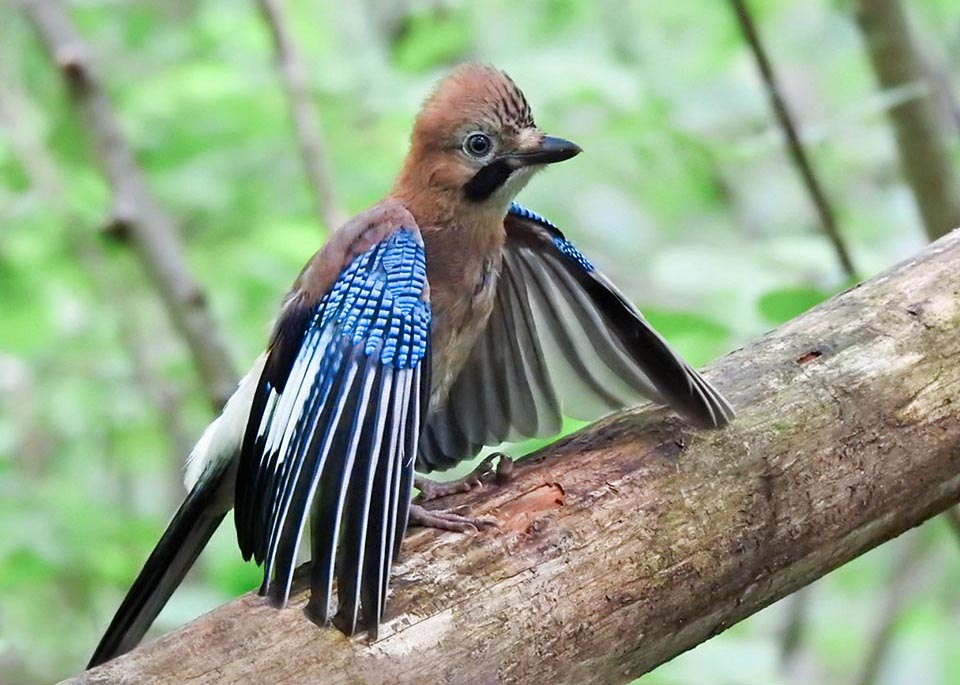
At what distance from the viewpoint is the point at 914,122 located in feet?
11.7

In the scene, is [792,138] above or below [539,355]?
above

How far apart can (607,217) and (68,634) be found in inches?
127

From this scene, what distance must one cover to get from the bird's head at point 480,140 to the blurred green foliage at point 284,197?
61 cm

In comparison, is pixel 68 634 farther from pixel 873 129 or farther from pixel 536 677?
pixel 873 129

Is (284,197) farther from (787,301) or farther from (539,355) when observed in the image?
(787,301)

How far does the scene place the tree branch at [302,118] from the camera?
4.01 meters

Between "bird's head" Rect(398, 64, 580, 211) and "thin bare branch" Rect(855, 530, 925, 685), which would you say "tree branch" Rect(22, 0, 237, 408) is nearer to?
"bird's head" Rect(398, 64, 580, 211)

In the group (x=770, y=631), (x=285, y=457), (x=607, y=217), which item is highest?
(x=285, y=457)

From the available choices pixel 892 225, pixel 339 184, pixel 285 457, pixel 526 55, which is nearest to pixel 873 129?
pixel 892 225

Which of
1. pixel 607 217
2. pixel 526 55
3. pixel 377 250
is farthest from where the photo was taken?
pixel 607 217

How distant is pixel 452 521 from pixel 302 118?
217cm

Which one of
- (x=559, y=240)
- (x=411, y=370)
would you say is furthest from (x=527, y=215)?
(x=411, y=370)

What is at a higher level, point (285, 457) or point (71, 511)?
point (285, 457)

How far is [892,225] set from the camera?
5.23 m
